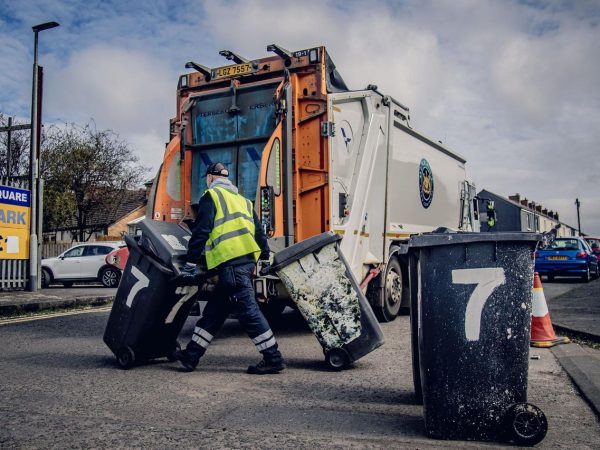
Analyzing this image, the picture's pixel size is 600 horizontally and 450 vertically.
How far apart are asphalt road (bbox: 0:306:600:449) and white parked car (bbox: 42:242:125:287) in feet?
38.2

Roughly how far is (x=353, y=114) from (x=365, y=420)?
4533 millimetres

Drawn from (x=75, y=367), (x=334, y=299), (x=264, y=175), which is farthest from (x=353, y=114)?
(x=75, y=367)

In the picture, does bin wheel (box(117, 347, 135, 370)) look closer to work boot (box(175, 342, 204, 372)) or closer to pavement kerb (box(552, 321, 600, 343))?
work boot (box(175, 342, 204, 372))

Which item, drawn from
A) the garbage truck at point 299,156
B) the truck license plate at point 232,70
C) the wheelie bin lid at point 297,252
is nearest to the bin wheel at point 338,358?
the wheelie bin lid at point 297,252

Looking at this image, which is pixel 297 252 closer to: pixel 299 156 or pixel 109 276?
pixel 299 156

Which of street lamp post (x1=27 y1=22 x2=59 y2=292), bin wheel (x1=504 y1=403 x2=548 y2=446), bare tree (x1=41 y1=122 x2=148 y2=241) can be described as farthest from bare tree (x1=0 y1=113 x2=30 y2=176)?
bin wheel (x1=504 y1=403 x2=548 y2=446)

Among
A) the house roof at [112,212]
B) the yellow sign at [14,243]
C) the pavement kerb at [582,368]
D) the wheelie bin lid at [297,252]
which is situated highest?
the house roof at [112,212]

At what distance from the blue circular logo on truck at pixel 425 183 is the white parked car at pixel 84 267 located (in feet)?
34.4

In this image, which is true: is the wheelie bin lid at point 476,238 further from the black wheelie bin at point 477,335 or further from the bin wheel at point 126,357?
the bin wheel at point 126,357

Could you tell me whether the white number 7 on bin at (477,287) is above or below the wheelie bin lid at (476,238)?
below

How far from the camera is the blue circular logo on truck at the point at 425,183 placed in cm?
956

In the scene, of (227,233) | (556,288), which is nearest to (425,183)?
(227,233)

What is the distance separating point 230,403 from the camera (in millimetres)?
3951

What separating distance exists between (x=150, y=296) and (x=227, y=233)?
0.82 metres
